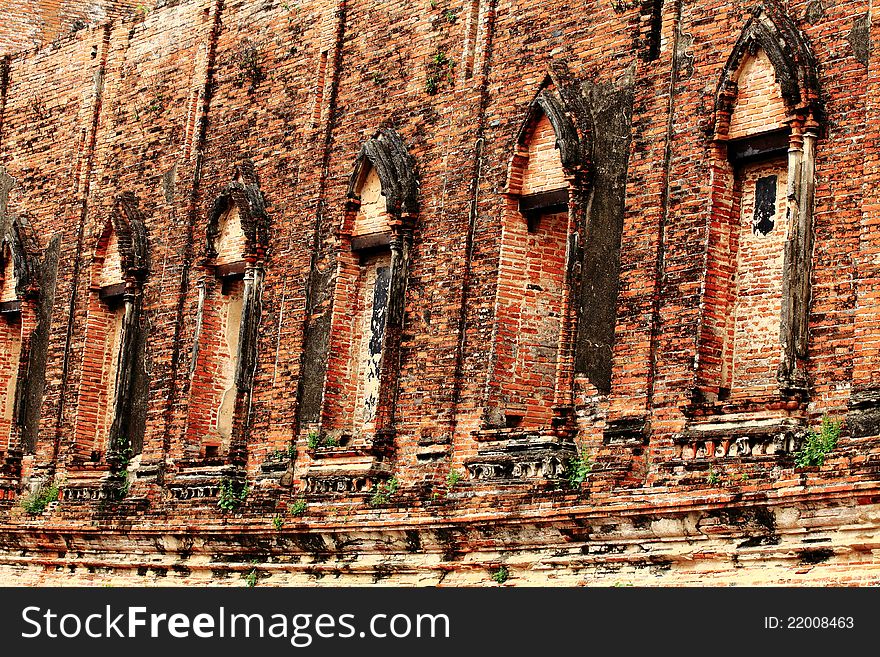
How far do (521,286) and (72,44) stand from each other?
30.6 ft

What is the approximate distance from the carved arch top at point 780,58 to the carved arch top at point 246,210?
20.8ft

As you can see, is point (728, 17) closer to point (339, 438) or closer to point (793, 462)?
point (793, 462)

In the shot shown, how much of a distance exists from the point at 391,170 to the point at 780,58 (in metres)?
4.78

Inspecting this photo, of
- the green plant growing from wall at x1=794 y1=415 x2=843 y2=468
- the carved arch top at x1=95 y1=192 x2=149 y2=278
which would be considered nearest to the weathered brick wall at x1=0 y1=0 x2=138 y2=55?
the carved arch top at x1=95 y1=192 x2=149 y2=278

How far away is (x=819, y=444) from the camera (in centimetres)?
1228

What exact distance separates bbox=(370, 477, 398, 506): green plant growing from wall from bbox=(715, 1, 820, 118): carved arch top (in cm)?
457

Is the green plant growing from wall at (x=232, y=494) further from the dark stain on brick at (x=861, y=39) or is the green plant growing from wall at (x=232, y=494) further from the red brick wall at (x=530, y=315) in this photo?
the dark stain on brick at (x=861, y=39)

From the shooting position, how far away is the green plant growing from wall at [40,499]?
2081 centimetres

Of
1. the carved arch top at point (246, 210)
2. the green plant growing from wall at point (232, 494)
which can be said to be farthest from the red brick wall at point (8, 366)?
the green plant growing from wall at point (232, 494)

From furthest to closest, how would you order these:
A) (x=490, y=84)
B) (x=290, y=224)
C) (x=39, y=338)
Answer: (x=39, y=338) → (x=290, y=224) → (x=490, y=84)

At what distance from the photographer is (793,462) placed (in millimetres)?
12414

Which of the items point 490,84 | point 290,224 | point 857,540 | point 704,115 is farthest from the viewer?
point 290,224

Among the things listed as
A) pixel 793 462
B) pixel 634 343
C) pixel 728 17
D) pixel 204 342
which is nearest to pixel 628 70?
pixel 728 17

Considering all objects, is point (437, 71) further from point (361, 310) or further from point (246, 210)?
point (246, 210)
